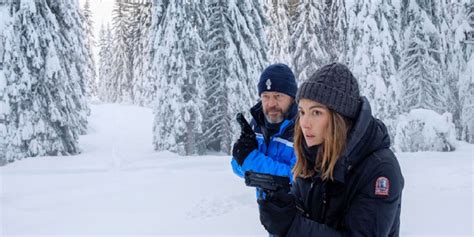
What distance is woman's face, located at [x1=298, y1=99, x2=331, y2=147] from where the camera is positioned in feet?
5.92

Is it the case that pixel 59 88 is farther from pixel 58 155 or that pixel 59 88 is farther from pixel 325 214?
pixel 325 214

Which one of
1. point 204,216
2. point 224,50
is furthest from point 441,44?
point 204,216

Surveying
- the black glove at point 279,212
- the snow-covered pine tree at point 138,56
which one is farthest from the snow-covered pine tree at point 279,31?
the black glove at point 279,212

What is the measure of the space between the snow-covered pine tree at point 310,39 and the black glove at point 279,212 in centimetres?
2553

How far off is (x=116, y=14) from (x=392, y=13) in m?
39.4

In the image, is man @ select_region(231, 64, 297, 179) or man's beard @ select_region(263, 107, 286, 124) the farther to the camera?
man's beard @ select_region(263, 107, 286, 124)

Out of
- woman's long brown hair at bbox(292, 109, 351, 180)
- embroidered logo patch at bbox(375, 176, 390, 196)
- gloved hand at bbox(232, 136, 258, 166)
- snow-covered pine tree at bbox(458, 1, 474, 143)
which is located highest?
woman's long brown hair at bbox(292, 109, 351, 180)

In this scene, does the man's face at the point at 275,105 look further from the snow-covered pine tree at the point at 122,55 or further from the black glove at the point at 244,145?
the snow-covered pine tree at the point at 122,55

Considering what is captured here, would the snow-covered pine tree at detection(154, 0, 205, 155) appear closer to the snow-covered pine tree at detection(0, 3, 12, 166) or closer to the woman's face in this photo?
the snow-covered pine tree at detection(0, 3, 12, 166)

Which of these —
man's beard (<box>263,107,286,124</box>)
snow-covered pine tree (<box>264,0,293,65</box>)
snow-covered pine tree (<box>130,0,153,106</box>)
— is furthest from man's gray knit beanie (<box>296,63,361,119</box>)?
snow-covered pine tree (<box>130,0,153,106</box>)

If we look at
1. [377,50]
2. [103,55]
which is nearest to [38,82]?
[377,50]

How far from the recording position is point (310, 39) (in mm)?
27125

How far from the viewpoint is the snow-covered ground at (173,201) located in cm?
712

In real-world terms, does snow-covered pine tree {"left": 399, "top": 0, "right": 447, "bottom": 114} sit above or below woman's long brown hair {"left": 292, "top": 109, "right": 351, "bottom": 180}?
below
